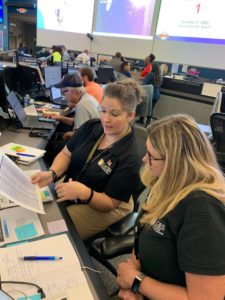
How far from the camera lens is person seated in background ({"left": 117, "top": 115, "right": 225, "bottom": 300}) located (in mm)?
708

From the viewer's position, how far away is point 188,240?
28.7 inches

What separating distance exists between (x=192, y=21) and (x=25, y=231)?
5.07m

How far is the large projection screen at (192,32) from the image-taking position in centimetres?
470

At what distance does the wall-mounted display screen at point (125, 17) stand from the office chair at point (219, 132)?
382 cm

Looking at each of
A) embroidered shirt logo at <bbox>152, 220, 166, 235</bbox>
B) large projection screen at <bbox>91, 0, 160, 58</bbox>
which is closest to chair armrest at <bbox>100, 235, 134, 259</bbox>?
embroidered shirt logo at <bbox>152, 220, 166, 235</bbox>

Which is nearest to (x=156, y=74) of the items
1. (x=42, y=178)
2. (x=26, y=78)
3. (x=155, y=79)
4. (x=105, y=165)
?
(x=155, y=79)

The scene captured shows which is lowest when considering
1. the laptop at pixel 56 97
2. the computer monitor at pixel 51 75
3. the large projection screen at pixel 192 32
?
the laptop at pixel 56 97

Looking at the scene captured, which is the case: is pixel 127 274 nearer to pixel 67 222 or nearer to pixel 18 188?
pixel 67 222

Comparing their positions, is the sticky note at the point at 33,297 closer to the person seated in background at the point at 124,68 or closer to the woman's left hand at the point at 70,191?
the woman's left hand at the point at 70,191

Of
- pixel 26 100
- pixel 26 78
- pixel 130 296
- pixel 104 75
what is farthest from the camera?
pixel 104 75

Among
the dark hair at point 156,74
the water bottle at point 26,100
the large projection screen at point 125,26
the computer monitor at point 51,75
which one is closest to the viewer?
the water bottle at point 26,100

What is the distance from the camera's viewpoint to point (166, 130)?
86 centimetres

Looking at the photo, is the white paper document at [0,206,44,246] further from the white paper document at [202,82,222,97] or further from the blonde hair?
the white paper document at [202,82,222,97]

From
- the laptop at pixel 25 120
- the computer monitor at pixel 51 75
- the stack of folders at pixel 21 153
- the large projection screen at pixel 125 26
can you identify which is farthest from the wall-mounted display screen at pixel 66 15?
the stack of folders at pixel 21 153
